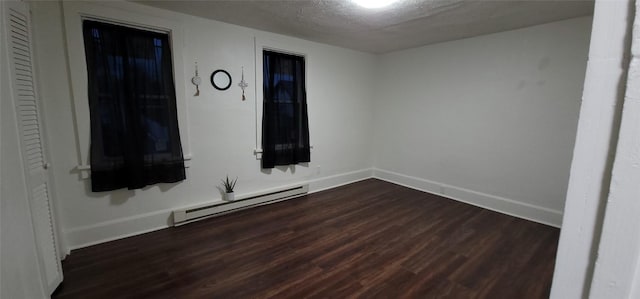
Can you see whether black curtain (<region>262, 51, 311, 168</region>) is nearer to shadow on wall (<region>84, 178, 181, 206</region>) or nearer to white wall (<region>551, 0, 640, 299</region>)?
shadow on wall (<region>84, 178, 181, 206</region>)

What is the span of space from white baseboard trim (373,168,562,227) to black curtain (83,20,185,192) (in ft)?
11.1

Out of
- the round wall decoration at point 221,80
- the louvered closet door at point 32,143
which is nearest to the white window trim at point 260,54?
the round wall decoration at point 221,80

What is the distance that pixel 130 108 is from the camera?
260cm

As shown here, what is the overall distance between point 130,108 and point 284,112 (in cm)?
176

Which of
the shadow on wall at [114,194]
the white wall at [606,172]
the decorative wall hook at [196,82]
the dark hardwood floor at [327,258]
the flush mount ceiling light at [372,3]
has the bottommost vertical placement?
the dark hardwood floor at [327,258]

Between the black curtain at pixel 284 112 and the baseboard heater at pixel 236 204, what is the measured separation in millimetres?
387

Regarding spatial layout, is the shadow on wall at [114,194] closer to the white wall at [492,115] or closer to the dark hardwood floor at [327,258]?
the dark hardwood floor at [327,258]

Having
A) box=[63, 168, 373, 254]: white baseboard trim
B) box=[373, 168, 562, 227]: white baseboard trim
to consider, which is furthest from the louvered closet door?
box=[373, 168, 562, 227]: white baseboard trim

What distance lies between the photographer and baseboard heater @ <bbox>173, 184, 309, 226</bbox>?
116 inches

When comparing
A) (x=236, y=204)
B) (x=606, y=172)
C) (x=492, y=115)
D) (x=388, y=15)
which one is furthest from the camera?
(x=492, y=115)

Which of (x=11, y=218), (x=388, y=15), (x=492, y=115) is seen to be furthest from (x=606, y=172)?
(x=492, y=115)

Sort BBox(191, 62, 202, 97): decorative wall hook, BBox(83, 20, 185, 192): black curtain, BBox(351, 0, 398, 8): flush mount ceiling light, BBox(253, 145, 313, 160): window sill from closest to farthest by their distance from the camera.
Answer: BBox(351, 0, 398, 8): flush mount ceiling light, BBox(83, 20, 185, 192): black curtain, BBox(191, 62, 202, 97): decorative wall hook, BBox(253, 145, 313, 160): window sill

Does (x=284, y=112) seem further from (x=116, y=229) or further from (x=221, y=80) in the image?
(x=116, y=229)

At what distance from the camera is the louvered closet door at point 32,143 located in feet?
5.41
